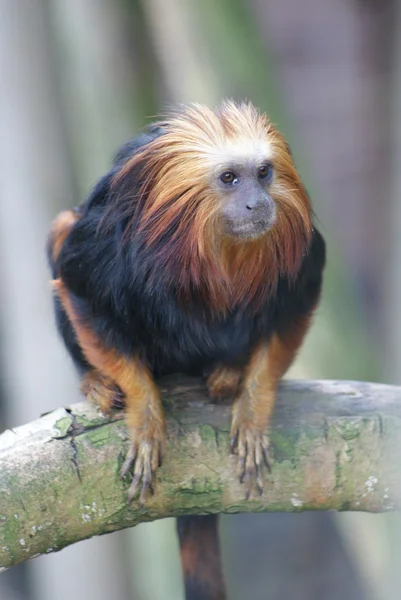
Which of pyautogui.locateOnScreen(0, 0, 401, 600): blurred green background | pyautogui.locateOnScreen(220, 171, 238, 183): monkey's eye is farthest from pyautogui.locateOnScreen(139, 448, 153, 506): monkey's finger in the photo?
pyautogui.locateOnScreen(0, 0, 401, 600): blurred green background

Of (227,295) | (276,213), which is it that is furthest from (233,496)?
(276,213)

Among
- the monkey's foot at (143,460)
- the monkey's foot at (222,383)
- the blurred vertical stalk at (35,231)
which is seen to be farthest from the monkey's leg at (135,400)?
the blurred vertical stalk at (35,231)

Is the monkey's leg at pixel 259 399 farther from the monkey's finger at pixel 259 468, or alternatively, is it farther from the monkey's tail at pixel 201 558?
the monkey's tail at pixel 201 558

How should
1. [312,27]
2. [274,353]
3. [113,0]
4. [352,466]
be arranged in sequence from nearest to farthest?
[352,466] → [274,353] → [113,0] → [312,27]

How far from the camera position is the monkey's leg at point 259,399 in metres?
2.19

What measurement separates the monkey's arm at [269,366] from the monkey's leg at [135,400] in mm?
208

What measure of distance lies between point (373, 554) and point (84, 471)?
5.42ft

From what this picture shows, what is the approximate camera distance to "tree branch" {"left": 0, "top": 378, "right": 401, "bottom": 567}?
1.98 meters

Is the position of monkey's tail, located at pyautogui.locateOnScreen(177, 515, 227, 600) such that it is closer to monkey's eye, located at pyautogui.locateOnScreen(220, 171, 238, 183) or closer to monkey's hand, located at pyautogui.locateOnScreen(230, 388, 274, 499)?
monkey's hand, located at pyautogui.locateOnScreen(230, 388, 274, 499)

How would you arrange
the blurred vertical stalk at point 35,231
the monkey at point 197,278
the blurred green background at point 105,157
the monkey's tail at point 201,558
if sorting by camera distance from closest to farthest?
1. the monkey at point 197,278
2. the monkey's tail at point 201,558
3. the blurred green background at point 105,157
4. the blurred vertical stalk at point 35,231

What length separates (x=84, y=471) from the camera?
6.73ft

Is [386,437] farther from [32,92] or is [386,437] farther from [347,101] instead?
[347,101]

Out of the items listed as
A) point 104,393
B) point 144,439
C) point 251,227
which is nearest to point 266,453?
point 144,439

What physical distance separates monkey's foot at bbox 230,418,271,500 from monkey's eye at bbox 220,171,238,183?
636 millimetres
